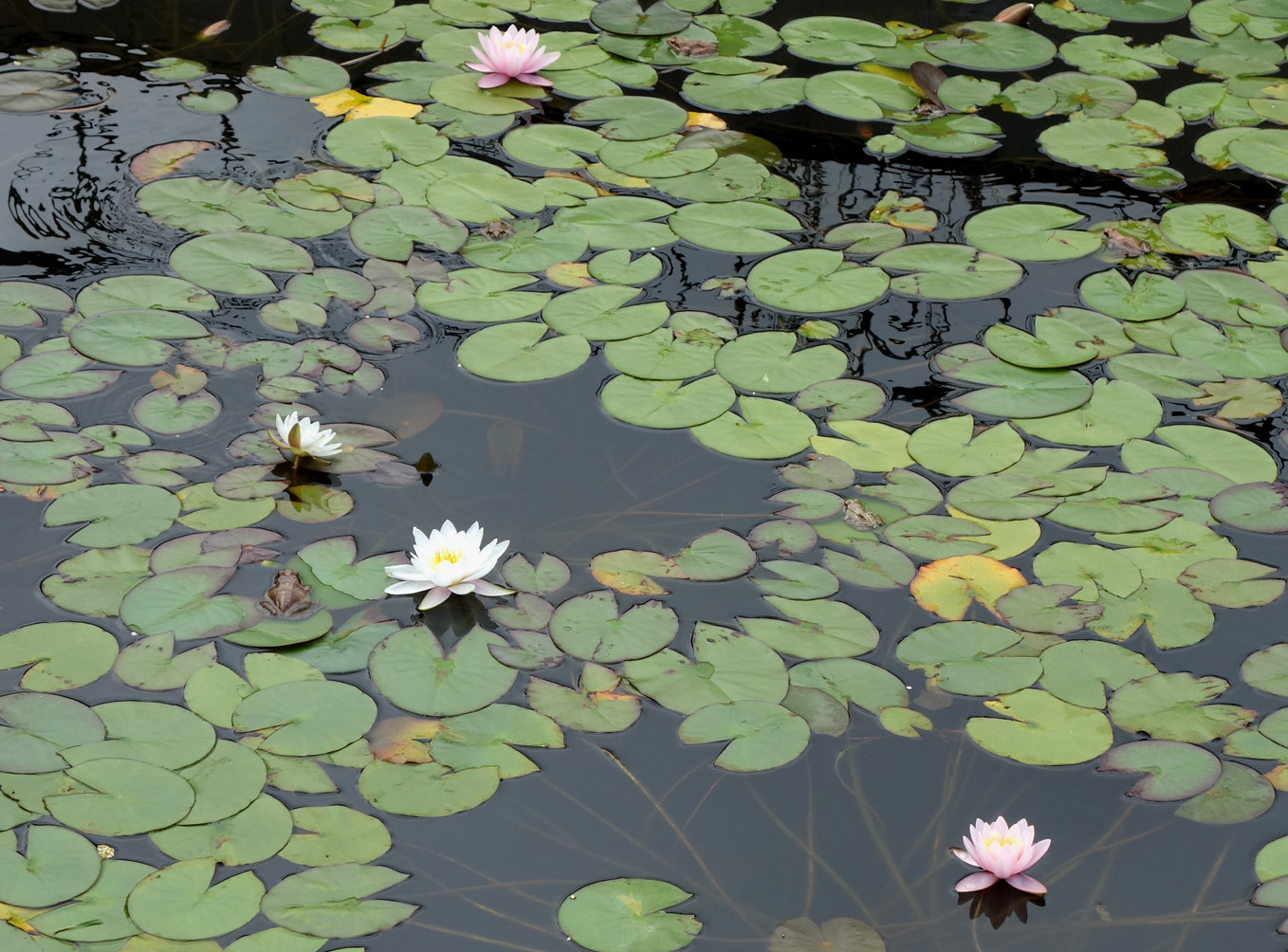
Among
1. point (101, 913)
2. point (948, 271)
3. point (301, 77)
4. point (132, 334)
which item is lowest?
point (101, 913)

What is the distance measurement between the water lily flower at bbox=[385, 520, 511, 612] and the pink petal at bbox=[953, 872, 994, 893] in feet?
3.26

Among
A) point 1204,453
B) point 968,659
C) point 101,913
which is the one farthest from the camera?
point 1204,453

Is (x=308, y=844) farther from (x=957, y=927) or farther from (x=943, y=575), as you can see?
(x=943, y=575)

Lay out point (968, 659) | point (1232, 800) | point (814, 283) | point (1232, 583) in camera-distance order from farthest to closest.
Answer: point (814, 283) < point (1232, 583) < point (968, 659) < point (1232, 800)

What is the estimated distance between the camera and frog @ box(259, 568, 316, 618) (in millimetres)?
2238

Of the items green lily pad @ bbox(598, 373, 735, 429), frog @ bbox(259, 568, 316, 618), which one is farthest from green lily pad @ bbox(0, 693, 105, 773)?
green lily pad @ bbox(598, 373, 735, 429)

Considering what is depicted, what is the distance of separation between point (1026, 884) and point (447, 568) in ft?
3.89

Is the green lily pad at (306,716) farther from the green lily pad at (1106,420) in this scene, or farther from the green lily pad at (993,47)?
the green lily pad at (993,47)

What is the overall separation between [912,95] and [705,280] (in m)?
1.29

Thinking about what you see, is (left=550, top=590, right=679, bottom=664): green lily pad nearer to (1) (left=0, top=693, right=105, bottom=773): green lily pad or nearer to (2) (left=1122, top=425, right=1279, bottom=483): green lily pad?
(1) (left=0, top=693, right=105, bottom=773): green lily pad

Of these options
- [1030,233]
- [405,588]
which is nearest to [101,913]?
[405,588]

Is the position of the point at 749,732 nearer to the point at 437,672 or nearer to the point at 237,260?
the point at 437,672

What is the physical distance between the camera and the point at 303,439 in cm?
248

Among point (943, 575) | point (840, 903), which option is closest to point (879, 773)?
point (840, 903)
